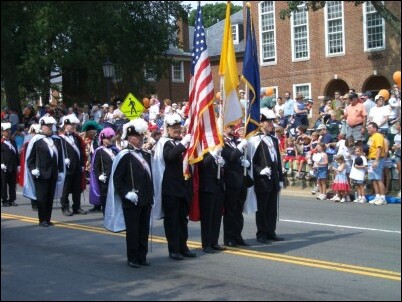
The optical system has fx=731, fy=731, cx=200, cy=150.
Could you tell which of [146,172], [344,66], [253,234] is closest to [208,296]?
[146,172]

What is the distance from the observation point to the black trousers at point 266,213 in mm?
11938

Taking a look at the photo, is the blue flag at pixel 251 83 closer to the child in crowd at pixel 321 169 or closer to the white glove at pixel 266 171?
the white glove at pixel 266 171

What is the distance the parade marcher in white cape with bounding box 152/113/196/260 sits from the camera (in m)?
10.2

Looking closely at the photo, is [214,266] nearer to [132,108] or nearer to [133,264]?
[133,264]

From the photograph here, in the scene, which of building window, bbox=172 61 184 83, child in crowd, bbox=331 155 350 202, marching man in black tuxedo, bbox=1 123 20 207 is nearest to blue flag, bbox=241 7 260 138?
child in crowd, bbox=331 155 350 202

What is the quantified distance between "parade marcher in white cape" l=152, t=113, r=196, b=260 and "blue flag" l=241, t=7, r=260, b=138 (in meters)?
1.60

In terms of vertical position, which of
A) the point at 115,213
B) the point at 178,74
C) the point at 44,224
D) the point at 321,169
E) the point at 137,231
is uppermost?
the point at 178,74

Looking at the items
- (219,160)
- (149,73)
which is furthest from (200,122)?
(149,73)

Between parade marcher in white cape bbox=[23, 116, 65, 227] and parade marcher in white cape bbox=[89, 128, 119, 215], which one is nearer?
parade marcher in white cape bbox=[23, 116, 65, 227]

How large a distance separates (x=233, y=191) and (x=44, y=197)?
165 inches

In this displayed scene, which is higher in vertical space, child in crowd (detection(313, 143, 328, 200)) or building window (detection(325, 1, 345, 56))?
building window (detection(325, 1, 345, 56))

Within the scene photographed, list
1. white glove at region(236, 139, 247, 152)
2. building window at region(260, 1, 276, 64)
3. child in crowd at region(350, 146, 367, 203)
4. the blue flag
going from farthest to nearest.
A: building window at region(260, 1, 276, 64)
child in crowd at region(350, 146, 367, 203)
the blue flag
white glove at region(236, 139, 247, 152)

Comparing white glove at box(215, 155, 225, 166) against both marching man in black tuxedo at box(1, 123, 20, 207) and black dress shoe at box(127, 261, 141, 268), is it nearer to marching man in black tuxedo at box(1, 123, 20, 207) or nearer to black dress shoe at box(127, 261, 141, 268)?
black dress shoe at box(127, 261, 141, 268)

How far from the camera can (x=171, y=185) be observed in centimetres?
1034
